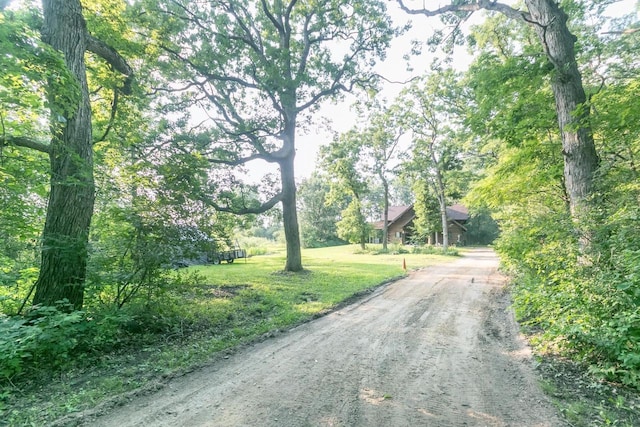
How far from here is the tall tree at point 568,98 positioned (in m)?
5.76

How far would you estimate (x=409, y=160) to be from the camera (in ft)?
94.1

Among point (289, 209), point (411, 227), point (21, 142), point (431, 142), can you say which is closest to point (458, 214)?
point (411, 227)

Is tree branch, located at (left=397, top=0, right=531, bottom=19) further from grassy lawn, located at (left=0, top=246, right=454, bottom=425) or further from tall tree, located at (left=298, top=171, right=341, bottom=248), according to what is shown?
tall tree, located at (left=298, top=171, right=341, bottom=248)

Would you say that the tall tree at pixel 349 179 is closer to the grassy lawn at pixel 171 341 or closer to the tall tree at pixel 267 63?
the tall tree at pixel 267 63

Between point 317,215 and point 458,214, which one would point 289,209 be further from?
point 317,215

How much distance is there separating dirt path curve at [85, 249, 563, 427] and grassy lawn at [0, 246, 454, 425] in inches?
16.5

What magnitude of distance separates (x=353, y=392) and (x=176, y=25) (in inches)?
514

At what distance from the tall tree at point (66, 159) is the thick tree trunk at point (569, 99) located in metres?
8.98

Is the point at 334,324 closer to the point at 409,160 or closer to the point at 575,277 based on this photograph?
the point at 575,277

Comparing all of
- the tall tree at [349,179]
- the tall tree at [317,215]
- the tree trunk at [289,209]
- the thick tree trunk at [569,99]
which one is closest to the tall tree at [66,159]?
the thick tree trunk at [569,99]

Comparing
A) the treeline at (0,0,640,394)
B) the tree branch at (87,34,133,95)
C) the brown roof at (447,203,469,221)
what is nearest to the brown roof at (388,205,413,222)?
the brown roof at (447,203,469,221)

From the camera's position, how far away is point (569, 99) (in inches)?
236

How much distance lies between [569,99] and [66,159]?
9.76m

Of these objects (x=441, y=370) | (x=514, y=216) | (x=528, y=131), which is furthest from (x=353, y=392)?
(x=514, y=216)
